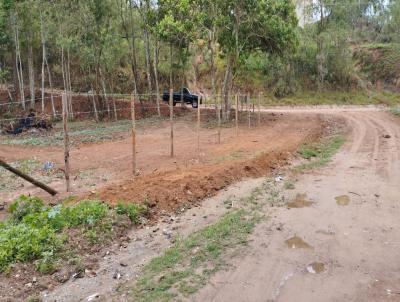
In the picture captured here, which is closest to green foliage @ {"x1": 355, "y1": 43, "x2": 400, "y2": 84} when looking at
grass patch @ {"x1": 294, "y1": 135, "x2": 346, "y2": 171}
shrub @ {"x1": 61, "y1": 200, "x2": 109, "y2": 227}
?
grass patch @ {"x1": 294, "y1": 135, "x2": 346, "y2": 171}

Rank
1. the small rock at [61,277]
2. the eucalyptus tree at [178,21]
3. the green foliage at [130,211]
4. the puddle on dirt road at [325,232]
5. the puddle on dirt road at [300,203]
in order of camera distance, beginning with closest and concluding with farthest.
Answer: the small rock at [61,277]
the puddle on dirt road at [325,232]
the green foliage at [130,211]
the puddle on dirt road at [300,203]
the eucalyptus tree at [178,21]

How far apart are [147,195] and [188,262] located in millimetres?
2558

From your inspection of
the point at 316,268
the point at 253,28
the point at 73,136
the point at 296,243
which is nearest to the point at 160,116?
the point at 73,136

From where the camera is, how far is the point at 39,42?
32.9 metres

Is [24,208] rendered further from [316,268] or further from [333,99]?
[333,99]

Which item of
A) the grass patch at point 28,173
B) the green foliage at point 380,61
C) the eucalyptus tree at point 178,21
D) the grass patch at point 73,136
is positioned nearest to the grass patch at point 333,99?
the green foliage at point 380,61

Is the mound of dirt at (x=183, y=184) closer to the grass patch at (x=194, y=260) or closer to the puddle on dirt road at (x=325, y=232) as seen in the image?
the grass patch at (x=194, y=260)

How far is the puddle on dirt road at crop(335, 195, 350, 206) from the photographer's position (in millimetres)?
8859

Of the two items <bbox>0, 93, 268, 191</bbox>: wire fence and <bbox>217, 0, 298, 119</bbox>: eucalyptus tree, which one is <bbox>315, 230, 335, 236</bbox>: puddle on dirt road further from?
<bbox>217, 0, 298, 119</bbox>: eucalyptus tree

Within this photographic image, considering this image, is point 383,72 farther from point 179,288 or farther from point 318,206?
point 179,288

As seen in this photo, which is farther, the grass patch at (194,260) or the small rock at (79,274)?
the small rock at (79,274)

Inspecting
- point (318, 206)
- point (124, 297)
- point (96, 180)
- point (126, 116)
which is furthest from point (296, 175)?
point (126, 116)

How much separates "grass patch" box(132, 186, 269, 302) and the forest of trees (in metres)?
14.7

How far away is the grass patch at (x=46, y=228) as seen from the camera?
245 inches
